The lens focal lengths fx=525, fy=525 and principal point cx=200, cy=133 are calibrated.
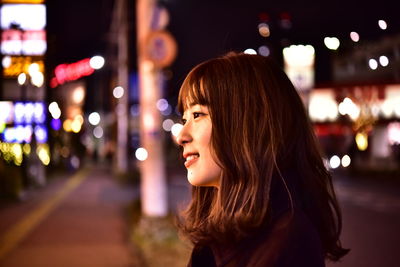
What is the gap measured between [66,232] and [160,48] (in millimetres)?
4678

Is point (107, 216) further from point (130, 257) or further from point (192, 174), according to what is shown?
point (192, 174)

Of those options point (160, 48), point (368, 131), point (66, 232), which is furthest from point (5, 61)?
point (368, 131)

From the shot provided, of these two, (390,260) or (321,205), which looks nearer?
(321,205)

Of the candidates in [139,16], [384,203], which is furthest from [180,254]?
[384,203]

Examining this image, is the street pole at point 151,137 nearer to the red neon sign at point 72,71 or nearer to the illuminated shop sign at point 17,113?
the illuminated shop sign at point 17,113

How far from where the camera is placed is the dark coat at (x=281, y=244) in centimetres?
138

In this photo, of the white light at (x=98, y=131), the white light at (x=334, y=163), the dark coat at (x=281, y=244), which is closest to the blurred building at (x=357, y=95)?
the white light at (x=334, y=163)

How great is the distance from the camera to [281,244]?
4.58 ft

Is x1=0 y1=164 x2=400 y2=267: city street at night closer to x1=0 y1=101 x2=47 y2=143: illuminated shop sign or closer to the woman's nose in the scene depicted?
x1=0 y1=101 x2=47 y2=143: illuminated shop sign

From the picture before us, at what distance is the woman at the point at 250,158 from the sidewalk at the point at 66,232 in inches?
256

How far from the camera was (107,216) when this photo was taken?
13461mm

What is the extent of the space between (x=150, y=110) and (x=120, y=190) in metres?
12.4

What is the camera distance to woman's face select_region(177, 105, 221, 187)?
1.68 m

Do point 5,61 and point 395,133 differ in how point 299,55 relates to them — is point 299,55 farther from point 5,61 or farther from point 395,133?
point 395,133
